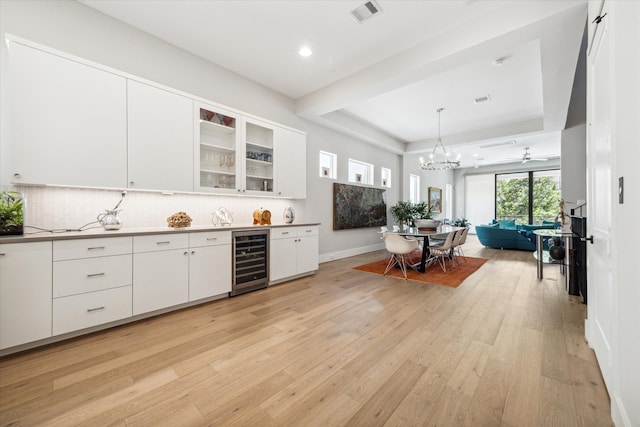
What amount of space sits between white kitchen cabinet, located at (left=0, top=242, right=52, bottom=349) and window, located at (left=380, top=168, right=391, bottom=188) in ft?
23.1

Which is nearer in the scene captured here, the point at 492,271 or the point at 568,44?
the point at 568,44

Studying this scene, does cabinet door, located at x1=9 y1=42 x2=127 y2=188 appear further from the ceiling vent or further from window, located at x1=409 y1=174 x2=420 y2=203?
window, located at x1=409 y1=174 x2=420 y2=203

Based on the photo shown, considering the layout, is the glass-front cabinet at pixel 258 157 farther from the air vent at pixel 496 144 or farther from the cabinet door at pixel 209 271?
the air vent at pixel 496 144

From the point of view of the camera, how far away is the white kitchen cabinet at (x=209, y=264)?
10.0 feet

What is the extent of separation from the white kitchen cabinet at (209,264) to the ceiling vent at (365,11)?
3.03 metres

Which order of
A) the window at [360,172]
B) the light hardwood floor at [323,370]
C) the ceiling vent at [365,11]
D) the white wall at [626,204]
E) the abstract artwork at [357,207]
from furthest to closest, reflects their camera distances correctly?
the window at [360,172] → the abstract artwork at [357,207] → the ceiling vent at [365,11] → the light hardwood floor at [323,370] → the white wall at [626,204]

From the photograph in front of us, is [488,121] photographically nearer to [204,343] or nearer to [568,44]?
[568,44]

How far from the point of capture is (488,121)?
6.30m

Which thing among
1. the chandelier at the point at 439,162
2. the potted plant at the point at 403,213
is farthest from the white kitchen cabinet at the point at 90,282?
the potted plant at the point at 403,213

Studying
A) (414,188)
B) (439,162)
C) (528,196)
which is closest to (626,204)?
(439,162)

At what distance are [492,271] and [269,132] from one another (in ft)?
15.9

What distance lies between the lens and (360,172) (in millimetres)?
7066

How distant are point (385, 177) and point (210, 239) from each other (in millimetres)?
5939

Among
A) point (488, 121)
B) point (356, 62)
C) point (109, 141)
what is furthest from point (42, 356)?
point (488, 121)
